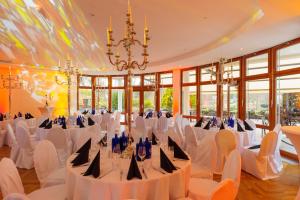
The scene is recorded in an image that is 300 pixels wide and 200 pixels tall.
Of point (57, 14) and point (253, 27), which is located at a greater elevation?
point (57, 14)

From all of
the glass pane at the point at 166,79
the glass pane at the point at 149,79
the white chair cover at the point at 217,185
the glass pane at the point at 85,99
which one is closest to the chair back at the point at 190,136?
the white chair cover at the point at 217,185

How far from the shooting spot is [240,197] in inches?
145

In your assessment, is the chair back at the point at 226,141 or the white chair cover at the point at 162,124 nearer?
the chair back at the point at 226,141

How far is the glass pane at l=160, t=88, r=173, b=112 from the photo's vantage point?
44.5 feet

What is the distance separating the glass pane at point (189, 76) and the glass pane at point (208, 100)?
0.80m

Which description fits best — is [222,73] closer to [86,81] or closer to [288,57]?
[288,57]

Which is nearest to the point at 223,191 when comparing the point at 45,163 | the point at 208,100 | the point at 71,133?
the point at 45,163

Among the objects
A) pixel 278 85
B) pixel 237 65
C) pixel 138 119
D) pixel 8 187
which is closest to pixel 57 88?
pixel 138 119

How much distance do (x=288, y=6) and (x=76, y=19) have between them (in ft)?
15.4

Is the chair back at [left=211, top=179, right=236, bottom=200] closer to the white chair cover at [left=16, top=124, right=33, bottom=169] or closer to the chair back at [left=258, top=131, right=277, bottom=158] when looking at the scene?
the chair back at [left=258, top=131, right=277, bottom=158]

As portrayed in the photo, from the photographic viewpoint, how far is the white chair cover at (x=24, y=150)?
509 centimetres

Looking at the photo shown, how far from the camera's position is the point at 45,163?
3.04m

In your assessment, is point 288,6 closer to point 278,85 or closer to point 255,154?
point 255,154

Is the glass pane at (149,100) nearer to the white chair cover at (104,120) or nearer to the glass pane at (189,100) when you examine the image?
the glass pane at (189,100)
